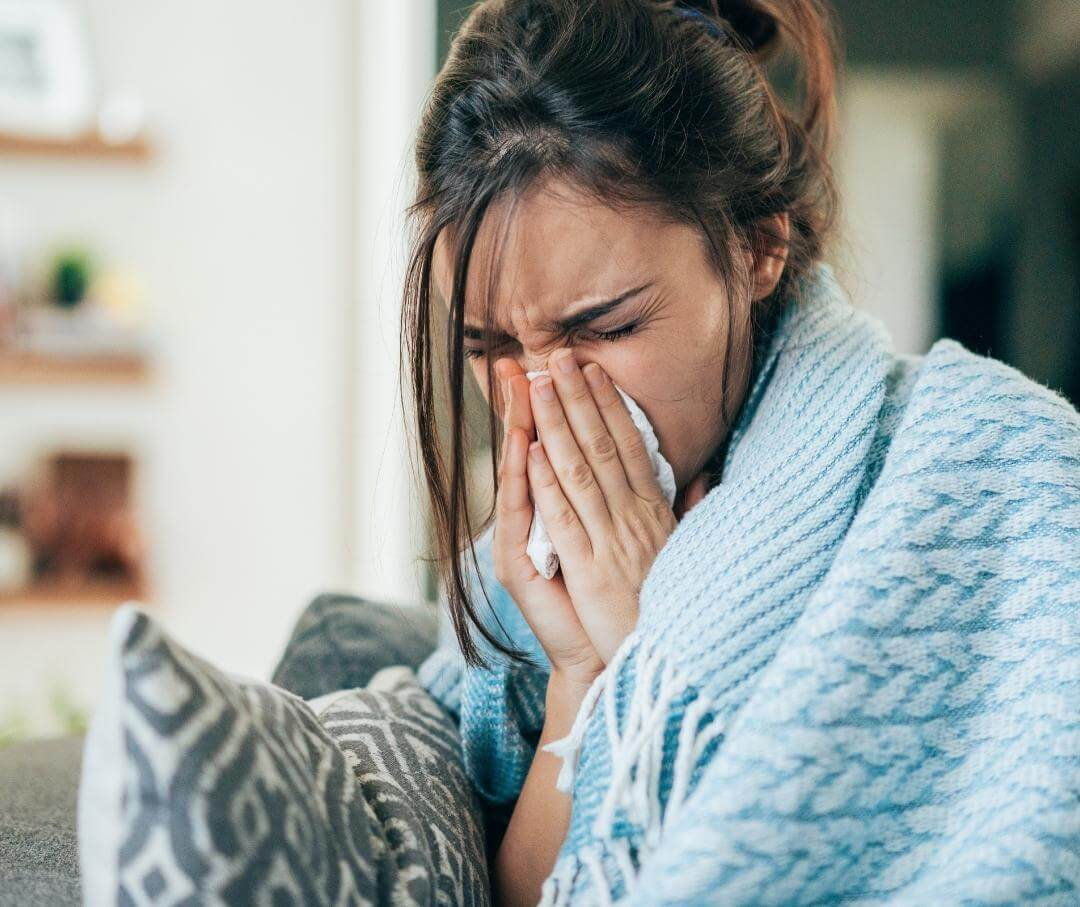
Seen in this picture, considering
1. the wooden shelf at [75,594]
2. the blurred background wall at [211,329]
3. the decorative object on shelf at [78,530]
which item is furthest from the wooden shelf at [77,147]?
the wooden shelf at [75,594]

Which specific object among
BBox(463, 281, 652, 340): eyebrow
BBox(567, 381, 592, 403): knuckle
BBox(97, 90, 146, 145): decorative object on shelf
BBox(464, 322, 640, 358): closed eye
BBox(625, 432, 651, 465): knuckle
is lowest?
BBox(625, 432, 651, 465): knuckle

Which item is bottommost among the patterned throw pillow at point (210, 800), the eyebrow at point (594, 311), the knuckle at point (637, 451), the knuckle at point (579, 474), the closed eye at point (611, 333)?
the patterned throw pillow at point (210, 800)

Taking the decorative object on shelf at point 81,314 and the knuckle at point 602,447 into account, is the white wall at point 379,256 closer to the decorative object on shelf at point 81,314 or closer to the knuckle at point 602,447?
the decorative object on shelf at point 81,314

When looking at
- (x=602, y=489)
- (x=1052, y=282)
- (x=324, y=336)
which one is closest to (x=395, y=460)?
(x=324, y=336)

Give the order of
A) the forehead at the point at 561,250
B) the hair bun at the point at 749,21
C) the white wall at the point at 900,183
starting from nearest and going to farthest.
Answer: the forehead at the point at 561,250, the hair bun at the point at 749,21, the white wall at the point at 900,183

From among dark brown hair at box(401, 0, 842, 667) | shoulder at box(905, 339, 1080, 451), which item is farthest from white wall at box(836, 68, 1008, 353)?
shoulder at box(905, 339, 1080, 451)

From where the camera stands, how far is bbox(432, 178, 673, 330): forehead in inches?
30.4

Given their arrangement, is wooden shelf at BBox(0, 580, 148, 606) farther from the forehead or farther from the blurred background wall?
the forehead

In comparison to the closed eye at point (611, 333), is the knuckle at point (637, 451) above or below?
below

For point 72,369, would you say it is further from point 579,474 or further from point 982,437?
point 982,437

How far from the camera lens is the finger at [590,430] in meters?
0.81

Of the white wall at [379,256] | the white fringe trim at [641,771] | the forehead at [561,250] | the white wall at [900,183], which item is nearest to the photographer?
the white fringe trim at [641,771]

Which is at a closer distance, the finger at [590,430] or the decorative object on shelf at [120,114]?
the finger at [590,430]

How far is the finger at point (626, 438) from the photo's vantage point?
0.82m
